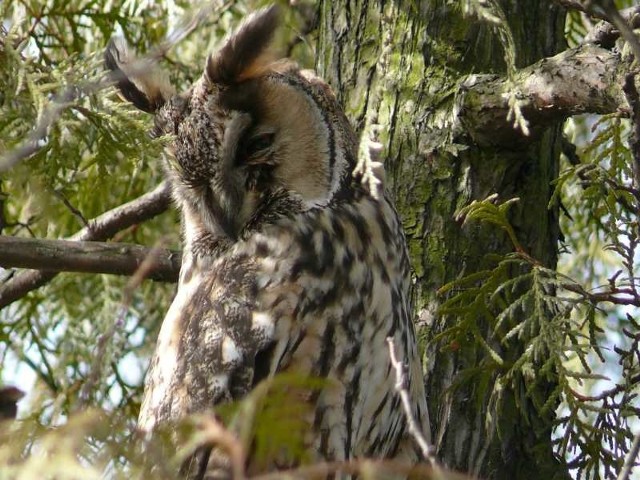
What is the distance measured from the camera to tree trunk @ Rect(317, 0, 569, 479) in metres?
2.85

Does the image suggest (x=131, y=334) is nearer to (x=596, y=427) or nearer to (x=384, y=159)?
(x=384, y=159)

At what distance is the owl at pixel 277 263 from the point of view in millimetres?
2701

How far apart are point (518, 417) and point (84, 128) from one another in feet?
4.56

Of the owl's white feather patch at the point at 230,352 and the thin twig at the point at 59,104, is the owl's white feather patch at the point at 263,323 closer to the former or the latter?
the owl's white feather patch at the point at 230,352

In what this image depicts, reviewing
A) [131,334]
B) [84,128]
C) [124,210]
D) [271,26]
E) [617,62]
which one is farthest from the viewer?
[131,334]

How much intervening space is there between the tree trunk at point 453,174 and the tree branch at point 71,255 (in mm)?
764

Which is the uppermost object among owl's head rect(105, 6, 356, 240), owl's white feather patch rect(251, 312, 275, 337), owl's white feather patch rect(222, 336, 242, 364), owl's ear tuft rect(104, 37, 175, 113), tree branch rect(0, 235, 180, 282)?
owl's ear tuft rect(104, 37, 175, 113)

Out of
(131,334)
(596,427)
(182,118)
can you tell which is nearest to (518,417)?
(596,427)

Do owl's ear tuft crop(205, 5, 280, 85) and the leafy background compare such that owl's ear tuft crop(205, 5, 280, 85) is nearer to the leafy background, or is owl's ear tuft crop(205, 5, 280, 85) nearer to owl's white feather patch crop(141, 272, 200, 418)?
the leafy background

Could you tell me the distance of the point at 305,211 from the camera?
2.87 metres

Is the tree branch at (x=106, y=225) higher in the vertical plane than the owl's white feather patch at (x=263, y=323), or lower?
higher

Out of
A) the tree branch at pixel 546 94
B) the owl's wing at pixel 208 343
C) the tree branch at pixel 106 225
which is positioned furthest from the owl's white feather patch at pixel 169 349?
the tree branch at pixel 546 94

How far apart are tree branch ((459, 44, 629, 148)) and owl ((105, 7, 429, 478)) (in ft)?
1.09

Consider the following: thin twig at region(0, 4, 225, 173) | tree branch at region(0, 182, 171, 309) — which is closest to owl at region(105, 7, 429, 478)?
thin twig at region(0, 4, 225, 173)
